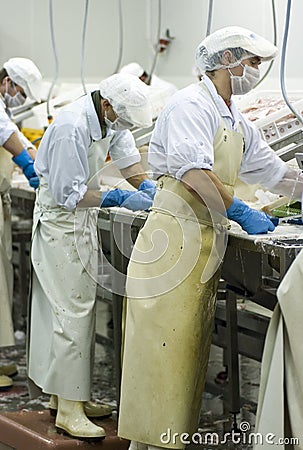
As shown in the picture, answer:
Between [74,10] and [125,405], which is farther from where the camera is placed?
[74,10]

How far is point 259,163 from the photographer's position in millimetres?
3469

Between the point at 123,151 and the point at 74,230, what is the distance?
46cm

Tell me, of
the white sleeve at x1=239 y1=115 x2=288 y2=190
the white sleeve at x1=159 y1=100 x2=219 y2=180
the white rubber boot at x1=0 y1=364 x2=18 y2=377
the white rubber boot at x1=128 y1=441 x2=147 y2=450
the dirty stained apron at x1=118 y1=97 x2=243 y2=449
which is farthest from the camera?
the white rubber boot at x1=0 y1=364 x2=18 y2=377

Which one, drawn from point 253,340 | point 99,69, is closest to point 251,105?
point 253,340

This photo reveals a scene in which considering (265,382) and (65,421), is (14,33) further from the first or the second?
(265,382)

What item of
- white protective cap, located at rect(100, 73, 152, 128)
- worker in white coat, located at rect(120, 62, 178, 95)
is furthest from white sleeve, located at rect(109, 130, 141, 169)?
worker in white coat, located at rect(120, 62, 178, 95)

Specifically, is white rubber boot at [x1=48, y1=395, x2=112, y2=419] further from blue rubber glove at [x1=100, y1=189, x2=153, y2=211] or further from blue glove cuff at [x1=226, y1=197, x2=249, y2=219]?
blue glove cuff at [x1=226, y1=197, x2=249, y2=219]

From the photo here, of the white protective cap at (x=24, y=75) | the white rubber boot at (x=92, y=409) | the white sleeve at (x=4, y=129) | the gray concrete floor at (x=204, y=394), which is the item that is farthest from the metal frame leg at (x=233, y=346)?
the white protective cap at (x=24, y=75)

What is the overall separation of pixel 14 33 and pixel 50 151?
127 inches

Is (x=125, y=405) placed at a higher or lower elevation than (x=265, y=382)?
lower

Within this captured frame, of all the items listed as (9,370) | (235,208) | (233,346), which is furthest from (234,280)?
(9,370)

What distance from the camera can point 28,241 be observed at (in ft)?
18.2

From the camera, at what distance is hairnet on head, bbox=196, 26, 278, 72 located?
3.12m

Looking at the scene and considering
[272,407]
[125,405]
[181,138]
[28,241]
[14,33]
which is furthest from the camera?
[14,33]
